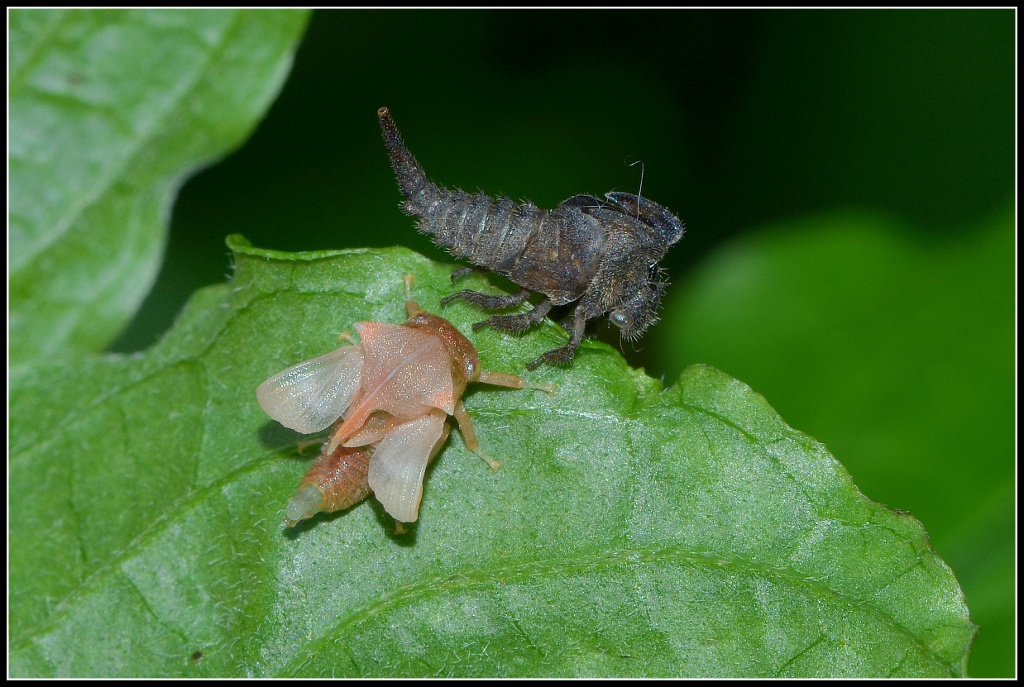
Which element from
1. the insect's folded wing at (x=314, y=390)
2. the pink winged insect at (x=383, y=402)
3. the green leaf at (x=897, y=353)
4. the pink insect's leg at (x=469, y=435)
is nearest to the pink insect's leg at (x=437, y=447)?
the pink winged insect at (x=383, y=402)

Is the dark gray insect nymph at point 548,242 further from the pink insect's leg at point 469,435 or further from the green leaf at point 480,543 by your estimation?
the pink insect's leg at point 469,435

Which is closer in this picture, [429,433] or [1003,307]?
[429,433]

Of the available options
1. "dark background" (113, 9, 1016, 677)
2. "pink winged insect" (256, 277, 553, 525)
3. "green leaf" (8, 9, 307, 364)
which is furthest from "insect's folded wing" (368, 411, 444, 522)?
"dark background" (113, 9, 1016, 677)

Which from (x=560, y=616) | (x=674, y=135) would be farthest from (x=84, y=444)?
(x=674, y=135)

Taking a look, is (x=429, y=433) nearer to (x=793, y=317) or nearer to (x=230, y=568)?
(x=230, y=568)

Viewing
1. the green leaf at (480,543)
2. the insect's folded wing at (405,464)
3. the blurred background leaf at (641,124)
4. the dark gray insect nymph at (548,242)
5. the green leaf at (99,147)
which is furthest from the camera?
the blurred background leaf at (641,124)

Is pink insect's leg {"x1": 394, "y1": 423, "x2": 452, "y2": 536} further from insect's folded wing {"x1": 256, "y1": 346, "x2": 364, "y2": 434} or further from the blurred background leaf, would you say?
the blurred background leaf
